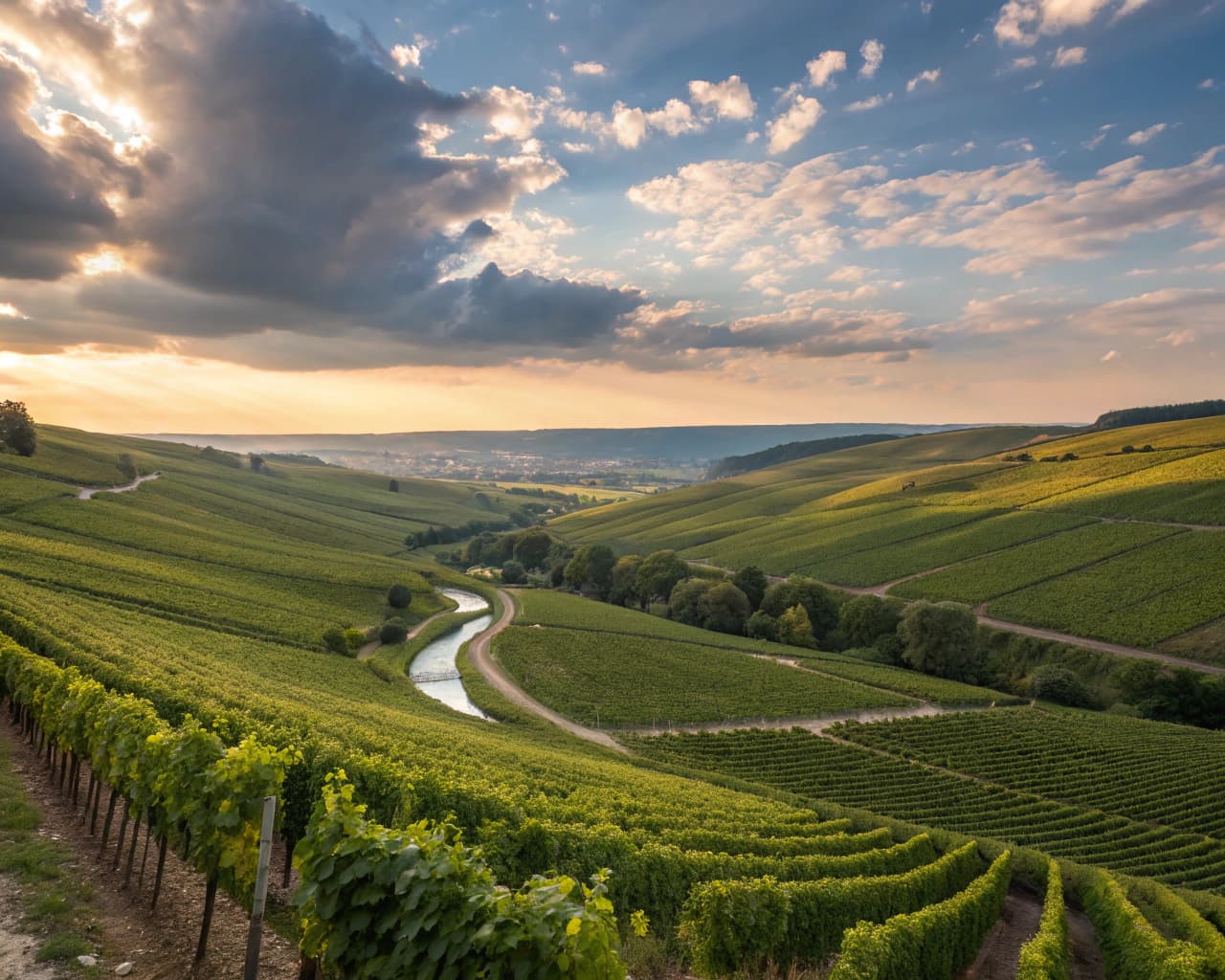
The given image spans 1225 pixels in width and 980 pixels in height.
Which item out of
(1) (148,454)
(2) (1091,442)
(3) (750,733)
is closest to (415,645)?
(3) (750,733)

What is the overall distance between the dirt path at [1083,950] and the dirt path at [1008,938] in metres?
1.16

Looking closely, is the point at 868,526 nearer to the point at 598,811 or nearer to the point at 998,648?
the point at 998,648

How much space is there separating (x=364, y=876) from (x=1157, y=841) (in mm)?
45614

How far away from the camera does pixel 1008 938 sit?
2234 centimetres

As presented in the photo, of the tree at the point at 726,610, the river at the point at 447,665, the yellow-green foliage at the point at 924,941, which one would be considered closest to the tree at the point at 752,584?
the tree at the point at 726,610

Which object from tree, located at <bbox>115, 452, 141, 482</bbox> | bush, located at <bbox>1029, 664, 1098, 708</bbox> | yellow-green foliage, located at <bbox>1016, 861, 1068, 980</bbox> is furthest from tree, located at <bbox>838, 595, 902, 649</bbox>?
tree, located at <bbox>115, 452, 141, 482</bbox>

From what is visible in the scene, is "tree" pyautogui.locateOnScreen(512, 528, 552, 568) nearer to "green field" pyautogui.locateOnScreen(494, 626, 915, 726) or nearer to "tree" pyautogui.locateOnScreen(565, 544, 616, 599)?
"tree" pyautogui.locateOnScreen(565, 544, 616, 599)

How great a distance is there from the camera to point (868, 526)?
129 metres

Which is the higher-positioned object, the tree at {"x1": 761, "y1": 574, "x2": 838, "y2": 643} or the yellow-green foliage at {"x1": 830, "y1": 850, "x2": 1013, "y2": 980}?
the yellow-green foliage at {"x1": 830, "y1": 850, "x2": 1013, "y2": 980}

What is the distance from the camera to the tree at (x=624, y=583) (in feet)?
388

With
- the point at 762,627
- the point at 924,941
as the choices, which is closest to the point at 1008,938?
the point at 924,941

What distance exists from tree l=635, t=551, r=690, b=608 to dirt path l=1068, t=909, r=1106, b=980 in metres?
87.5

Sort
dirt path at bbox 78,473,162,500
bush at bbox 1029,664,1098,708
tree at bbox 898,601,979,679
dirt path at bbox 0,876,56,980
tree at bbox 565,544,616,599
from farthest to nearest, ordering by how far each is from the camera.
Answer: tree at bbox 565,544,616,599, dirt path at bbox 78,473,162,500, tree at bbox 898,601,979,679, bush at bbox 1029,664,1098,708, dirt path at bbox 0,876,56,980

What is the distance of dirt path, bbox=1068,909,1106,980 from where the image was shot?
2070 centimetres
